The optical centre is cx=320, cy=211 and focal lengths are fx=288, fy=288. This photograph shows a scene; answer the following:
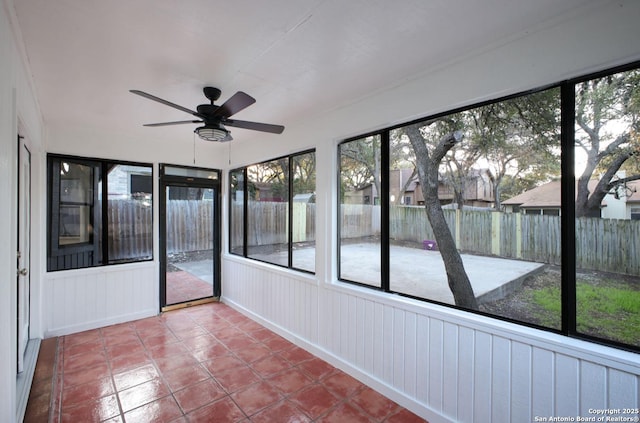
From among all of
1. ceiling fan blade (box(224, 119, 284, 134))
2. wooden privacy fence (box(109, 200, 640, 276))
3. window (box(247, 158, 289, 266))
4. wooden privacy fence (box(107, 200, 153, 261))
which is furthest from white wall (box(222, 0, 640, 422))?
wooden privacy fence (box(107, 200, 153, 261))

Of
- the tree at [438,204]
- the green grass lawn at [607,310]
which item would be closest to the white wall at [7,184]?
the tree at [438,204]

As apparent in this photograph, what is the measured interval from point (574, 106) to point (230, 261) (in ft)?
13.8

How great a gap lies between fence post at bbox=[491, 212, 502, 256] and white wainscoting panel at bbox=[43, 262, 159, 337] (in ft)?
13.5

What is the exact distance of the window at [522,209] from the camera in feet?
4.85

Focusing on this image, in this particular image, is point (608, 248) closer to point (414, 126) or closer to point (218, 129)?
point (414, 126)

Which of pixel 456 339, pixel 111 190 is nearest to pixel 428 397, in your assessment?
pixel 456 339

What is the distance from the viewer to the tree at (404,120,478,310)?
6.69ft

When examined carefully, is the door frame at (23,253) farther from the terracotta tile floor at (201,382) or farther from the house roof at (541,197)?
the house roof at (541,197)

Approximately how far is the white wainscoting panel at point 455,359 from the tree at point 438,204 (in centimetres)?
17

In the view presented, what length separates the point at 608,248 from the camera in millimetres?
1500

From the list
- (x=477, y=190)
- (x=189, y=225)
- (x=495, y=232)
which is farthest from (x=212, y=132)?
(x=189, y=225)

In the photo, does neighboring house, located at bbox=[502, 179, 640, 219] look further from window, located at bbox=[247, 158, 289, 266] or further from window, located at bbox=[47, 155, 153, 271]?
window, located at bbox=[47, 155, 153, 271]

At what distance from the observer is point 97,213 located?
365 cm

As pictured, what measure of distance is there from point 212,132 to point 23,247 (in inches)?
89.7
